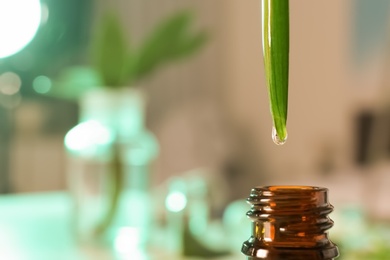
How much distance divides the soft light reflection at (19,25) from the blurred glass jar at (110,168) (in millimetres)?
494

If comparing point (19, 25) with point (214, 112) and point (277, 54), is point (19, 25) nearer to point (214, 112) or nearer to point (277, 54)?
point (214, 112)

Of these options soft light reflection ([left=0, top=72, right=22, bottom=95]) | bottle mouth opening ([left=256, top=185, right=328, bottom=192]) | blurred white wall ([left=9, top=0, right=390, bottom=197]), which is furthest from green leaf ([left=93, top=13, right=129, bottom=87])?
soft light reflection ([left=0, top=72, right=22, bottom=95])

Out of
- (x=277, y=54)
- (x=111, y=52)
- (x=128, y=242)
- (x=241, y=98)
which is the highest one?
(x=241, y=98)

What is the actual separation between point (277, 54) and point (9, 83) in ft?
6.73

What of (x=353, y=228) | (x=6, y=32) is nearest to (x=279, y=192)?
(x=353, y=228)

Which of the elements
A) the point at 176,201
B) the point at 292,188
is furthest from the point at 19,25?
the point at 292,188

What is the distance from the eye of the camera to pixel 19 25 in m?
1.51

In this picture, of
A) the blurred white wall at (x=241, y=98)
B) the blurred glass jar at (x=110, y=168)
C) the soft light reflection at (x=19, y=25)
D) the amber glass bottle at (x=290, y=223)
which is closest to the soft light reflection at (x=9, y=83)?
A: the blurred white wall at (x=241, y=98)

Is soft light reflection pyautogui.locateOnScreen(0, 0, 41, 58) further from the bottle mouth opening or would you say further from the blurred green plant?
the bottle mouth opening

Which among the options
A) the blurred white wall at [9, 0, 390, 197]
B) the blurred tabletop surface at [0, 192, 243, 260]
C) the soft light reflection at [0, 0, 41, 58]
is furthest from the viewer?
the blurred white wall at [9, 0, 390, 197]

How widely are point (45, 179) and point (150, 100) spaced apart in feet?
1.29

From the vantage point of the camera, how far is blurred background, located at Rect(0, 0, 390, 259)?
1.34m

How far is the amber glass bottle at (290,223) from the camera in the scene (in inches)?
12.1

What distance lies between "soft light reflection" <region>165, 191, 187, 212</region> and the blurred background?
0.04 metres
